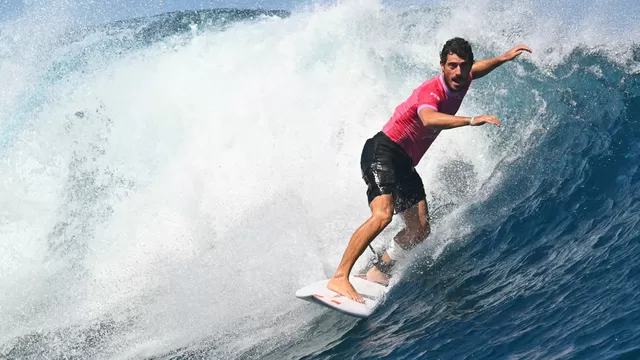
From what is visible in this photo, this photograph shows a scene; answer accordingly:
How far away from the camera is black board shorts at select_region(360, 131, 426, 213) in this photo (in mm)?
5871

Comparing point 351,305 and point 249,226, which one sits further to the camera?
point 249,226

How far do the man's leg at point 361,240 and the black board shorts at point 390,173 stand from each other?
0.13m

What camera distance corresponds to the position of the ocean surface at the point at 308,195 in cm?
518

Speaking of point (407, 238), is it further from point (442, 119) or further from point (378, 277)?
point (442, 119)

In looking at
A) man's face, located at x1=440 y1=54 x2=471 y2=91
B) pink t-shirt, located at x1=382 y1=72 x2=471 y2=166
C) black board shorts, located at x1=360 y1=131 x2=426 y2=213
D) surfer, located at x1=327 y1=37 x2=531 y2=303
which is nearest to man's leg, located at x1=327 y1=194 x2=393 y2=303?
surfer, located at x1=327 y1=37 x2=531 y2=303

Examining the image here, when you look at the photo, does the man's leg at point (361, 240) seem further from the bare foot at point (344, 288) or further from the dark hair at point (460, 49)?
the dark hair at point (460, 49)

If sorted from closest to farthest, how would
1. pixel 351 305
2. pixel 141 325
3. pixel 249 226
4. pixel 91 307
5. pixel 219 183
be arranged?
1. pixel 351 305
2. pixel 141 325
3. pixel 91 307
4. pixel 249 226
5. pixel 219 183

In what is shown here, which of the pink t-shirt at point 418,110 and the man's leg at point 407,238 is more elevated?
the pink t-shirt at point 418,110

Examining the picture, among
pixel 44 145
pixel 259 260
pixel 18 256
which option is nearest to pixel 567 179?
pixel 259 260

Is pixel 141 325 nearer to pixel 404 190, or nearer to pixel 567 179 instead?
pixel 404 190

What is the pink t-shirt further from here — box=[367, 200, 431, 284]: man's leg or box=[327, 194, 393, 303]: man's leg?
box=[327, 194, 393, 303]: man's leg

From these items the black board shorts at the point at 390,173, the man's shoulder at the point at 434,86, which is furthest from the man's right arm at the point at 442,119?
the black board shorts at the point at 390,173

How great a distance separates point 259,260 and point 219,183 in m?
2.73

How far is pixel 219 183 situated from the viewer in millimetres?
9672
